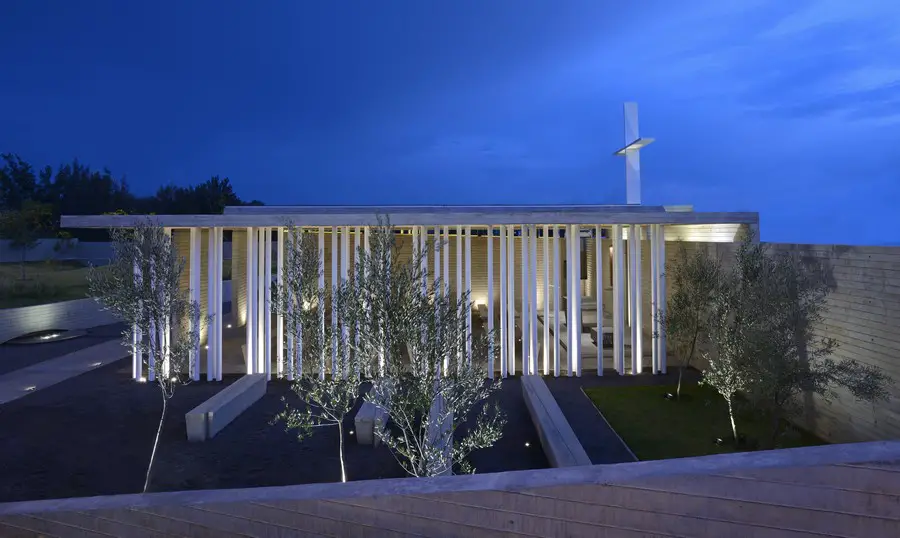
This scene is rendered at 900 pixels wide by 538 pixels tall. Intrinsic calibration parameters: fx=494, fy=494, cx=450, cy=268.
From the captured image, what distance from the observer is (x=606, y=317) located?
15516mm

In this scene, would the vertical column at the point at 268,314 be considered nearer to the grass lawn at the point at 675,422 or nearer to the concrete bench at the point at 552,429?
the concrete bench at the point at 552,429

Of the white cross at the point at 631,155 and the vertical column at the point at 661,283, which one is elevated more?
the white cross at the point at 631,155

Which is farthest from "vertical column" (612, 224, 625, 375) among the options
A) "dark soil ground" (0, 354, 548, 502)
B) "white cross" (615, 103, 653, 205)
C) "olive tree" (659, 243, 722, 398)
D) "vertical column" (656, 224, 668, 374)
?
"white cross" (615, 103, 653, 205)

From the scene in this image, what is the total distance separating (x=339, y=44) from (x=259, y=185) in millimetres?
38953

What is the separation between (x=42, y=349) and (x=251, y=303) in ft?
26.8

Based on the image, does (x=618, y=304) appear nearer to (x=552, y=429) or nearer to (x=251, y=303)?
(x=552, y=429)

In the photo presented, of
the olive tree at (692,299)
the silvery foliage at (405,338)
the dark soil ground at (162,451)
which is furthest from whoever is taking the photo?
the olive tree at (692,299)

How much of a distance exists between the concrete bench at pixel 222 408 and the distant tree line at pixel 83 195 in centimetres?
2269

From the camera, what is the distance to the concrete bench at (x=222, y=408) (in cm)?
746

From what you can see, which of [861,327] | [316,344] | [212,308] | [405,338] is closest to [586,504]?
[405,338]

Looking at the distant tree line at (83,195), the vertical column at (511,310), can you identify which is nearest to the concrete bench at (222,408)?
the vertical column at (511,310)

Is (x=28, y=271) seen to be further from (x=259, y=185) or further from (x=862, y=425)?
(x=259, y=185)

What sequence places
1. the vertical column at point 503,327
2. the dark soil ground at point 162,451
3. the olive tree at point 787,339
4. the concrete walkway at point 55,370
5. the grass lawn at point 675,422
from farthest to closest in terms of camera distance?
the vertical column at point 503,327 → the concrete walkway at point 55,370 → the grass lawn at point 675,422 → the dark soil ground at point 162,451 → the olive tree at point 787,339

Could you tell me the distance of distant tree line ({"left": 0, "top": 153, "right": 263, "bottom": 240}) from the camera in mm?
30922
